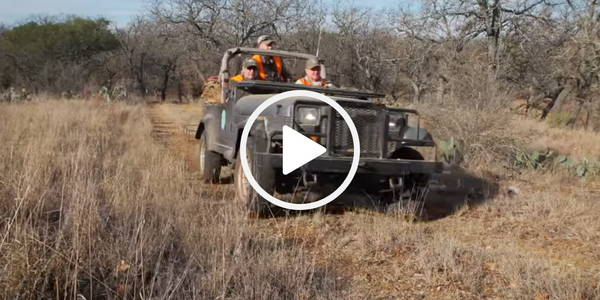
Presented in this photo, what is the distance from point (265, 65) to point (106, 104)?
12.6 m

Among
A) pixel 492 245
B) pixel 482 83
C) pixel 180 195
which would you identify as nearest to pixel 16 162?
pixel 180 195

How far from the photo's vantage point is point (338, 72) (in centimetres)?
2616

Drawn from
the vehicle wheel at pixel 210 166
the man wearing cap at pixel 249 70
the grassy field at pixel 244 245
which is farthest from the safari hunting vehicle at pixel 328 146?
the vehicle wheel at pixel 210 166

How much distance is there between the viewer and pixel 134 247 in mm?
3584

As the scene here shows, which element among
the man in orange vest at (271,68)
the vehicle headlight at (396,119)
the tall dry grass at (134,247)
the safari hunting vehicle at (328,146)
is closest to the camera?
the tall dry grass at (134,247)

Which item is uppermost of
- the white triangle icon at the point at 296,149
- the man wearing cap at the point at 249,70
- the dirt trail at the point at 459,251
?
the man wearing cap at the point at 249,70

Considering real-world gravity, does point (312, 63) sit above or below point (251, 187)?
above

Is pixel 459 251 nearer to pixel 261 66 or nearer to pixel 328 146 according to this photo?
pixel 328 146

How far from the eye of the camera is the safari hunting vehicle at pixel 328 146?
524 cm

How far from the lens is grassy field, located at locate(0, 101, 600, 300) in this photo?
3.26m

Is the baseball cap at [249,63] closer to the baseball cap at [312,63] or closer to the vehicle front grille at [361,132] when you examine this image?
the baseball cap at [312,63]

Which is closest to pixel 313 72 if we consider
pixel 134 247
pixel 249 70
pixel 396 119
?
pixel 249 70

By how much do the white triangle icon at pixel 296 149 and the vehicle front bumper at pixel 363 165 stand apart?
0.07 meters
